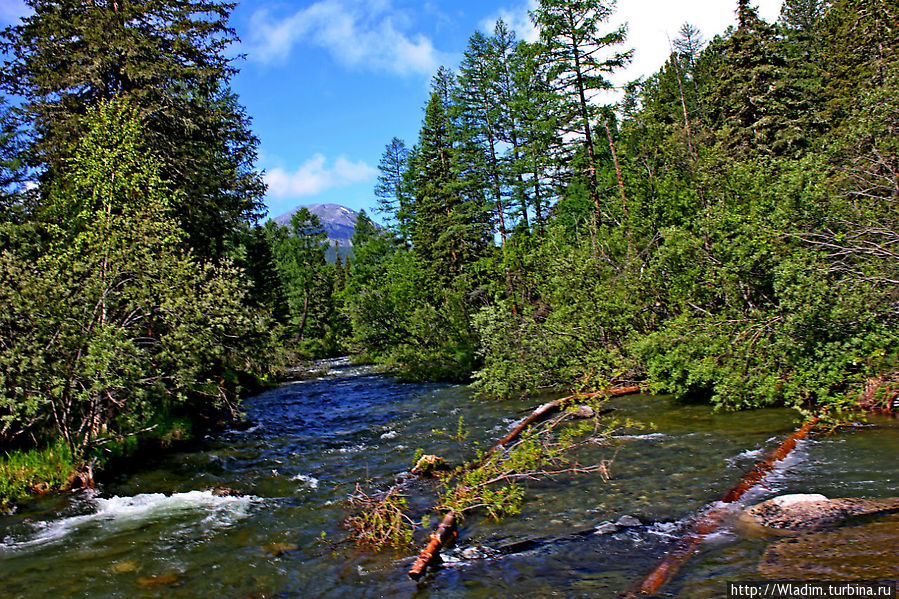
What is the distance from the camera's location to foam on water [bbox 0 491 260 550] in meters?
7.82

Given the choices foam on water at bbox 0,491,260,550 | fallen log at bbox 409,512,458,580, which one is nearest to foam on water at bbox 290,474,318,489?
foam on water at bbox 0,491,260,550

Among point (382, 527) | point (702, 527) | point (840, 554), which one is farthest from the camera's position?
point (382, 527)

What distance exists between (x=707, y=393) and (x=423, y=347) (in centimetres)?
1506

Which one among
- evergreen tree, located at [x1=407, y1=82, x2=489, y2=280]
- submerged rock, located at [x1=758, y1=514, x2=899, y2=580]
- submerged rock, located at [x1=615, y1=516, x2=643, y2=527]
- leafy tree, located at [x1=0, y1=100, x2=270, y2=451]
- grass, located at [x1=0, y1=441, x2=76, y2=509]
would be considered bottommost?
submerged rock, located at [x1=615, y1=516, x2=643, y2=527]

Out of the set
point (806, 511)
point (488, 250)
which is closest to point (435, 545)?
point (806, 511)

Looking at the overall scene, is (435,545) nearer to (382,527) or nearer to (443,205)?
(382,527)

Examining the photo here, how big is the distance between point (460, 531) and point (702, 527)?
2.98 m

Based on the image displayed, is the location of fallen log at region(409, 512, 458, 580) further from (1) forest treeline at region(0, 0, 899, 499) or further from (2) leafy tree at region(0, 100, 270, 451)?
(2) leafy tree at region(0, 100, 270, 451)

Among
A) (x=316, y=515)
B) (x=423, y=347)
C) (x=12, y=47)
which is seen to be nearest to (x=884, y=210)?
(x=316, y=515)

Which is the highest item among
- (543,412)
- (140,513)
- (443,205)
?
(443,205)

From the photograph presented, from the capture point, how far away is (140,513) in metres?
8.73

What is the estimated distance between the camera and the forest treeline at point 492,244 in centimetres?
1052

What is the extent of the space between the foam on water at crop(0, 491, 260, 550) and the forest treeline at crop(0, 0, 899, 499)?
5.63 ft

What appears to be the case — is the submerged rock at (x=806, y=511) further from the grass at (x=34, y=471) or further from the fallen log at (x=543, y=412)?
the grass at (x=34, y=471)
